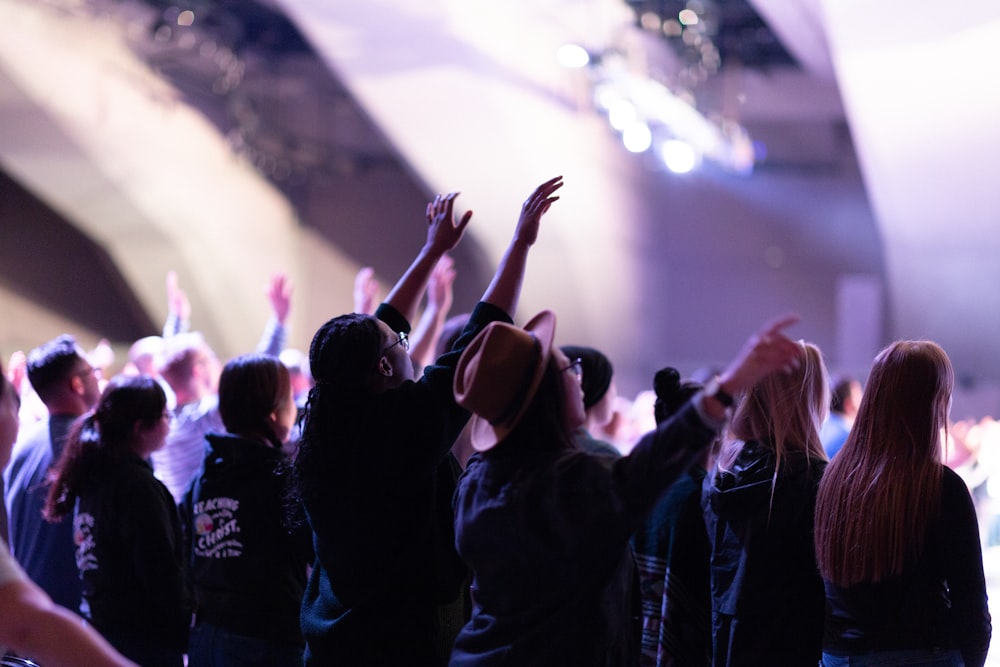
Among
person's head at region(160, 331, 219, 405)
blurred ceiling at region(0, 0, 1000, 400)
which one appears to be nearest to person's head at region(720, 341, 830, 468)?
person's head at region(160, 331, 219, 405)

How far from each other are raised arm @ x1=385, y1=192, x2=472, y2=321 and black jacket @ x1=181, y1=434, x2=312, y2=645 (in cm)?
47

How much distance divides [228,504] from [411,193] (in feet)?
26.7

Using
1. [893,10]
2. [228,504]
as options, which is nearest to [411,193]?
[893,10]

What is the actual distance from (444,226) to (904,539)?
1075 millimetres

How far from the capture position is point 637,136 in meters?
7.93

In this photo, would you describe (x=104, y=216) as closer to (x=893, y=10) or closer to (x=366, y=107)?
(x=366, y=107)

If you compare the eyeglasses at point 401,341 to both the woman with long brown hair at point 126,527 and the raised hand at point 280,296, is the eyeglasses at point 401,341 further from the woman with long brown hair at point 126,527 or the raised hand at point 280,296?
the raised hand at point 280,296

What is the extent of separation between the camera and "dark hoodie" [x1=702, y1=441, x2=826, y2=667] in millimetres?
1881

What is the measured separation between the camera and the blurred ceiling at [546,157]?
6.37m

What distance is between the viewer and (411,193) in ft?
33.6

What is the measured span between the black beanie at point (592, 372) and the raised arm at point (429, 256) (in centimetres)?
46

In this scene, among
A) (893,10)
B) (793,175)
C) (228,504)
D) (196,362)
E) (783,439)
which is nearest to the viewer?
(783,439)

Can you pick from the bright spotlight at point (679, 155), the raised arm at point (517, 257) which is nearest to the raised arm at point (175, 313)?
the raised arm at point (517, 257)

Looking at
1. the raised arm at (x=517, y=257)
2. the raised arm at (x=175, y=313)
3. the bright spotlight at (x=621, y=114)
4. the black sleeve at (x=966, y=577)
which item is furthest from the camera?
the bright spotlight at (x=621, y=114)
